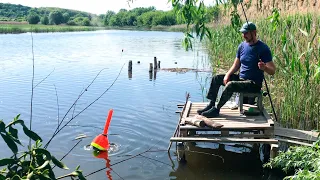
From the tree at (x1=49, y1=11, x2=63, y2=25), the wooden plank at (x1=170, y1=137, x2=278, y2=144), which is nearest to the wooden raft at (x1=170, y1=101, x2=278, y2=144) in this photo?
the wooden plank at (x1=170, y1=137, x2=278, y2=144)

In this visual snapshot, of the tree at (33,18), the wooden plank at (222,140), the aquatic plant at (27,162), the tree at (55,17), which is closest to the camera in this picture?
the aquatic plant at (27,162)

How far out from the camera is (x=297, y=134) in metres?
5.42

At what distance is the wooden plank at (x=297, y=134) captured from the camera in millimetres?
5243

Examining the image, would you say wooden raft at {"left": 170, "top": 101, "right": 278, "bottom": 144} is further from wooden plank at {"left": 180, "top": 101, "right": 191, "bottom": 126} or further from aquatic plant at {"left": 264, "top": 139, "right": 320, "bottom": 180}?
aquatic plant at {"left": 264, "top": 139, "right": 320, "bottom": 180}

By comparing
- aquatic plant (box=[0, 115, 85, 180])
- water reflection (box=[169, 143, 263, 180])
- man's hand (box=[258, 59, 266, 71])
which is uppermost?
man's hand (box=[258, 59, 266, 71])

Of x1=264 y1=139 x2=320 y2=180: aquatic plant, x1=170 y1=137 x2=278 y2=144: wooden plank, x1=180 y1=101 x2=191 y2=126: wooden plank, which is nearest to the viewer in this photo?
x1=264 y1=139 x2=320 y2=180: aquatic plant

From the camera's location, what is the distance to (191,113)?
625 cm

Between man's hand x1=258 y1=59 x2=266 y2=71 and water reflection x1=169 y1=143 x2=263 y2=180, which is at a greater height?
man's hand x1=258 y1=59 x2=266 y2=71

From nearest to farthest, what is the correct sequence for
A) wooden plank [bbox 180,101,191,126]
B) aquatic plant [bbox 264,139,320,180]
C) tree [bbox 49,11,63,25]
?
aquatic plant [bbox 264,139,320,180] < wooden plank [bbox 180,101,191,126] < tree [bbox 49,11,63,25]

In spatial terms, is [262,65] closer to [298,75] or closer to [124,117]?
[298,75]

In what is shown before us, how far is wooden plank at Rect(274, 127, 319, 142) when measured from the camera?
5243mm

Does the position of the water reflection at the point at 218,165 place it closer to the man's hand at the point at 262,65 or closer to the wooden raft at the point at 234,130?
the wooden raft at the point at 234,130

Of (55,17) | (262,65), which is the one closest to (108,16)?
(262,65)

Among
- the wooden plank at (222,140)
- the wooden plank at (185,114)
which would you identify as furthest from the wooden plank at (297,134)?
the wooden plank at (185,114)
